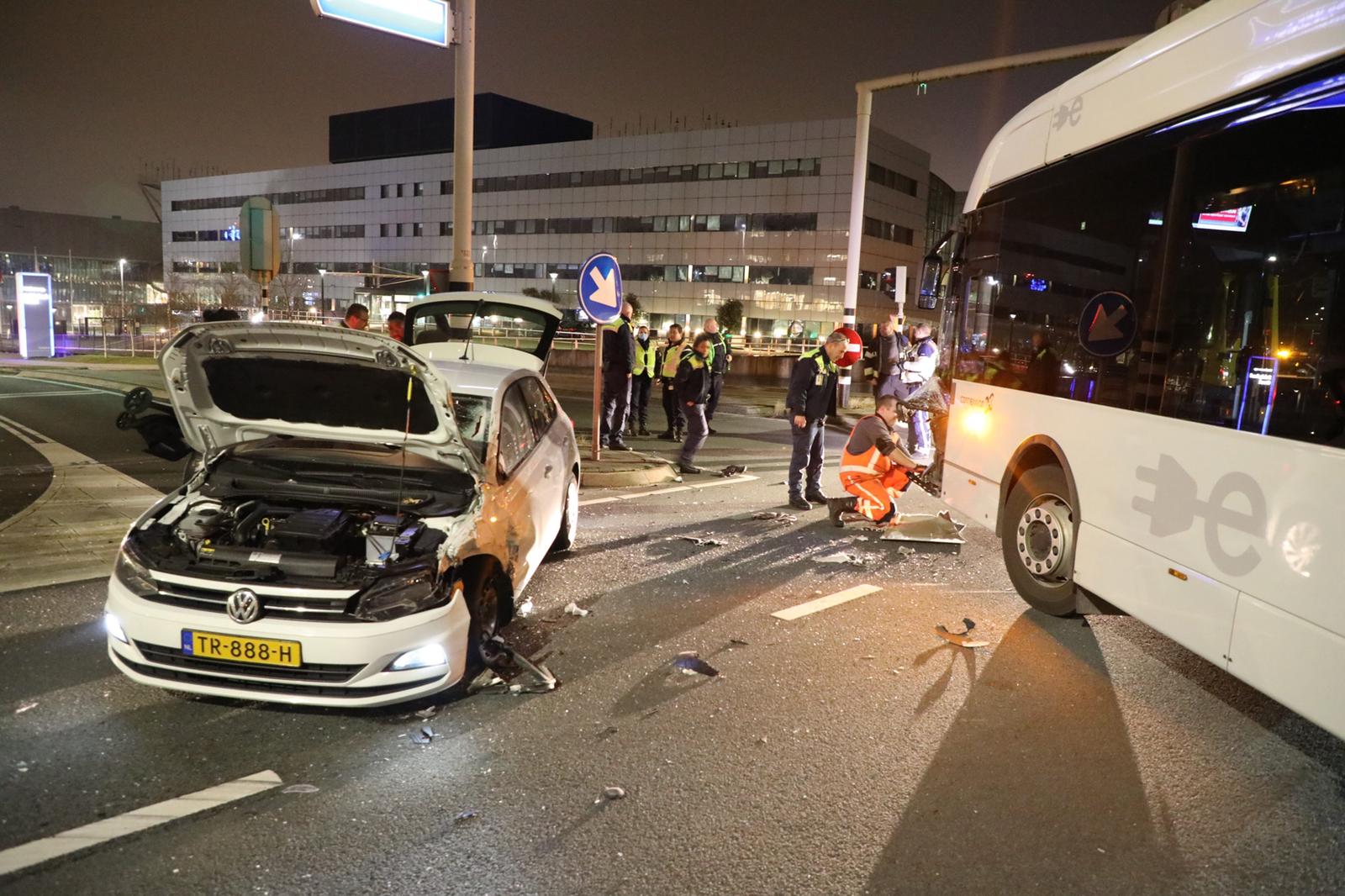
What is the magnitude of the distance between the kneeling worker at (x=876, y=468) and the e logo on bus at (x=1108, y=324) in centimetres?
299

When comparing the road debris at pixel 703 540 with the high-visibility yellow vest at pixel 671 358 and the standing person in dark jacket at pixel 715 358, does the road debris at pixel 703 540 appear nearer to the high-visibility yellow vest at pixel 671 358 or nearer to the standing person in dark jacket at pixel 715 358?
the standing person in dark jacket at pixel 715 358

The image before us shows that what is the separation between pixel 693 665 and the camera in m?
4.80

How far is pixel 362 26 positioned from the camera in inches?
398

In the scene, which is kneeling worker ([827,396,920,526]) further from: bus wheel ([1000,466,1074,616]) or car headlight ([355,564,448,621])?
car headlight ([355,564,448,621])

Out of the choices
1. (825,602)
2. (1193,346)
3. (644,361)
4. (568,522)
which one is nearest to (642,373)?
(644,361)

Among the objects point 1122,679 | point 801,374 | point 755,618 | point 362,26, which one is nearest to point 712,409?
point 801,374

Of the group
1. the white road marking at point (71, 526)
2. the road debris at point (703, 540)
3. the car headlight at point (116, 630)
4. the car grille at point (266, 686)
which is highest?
the car headlight at point (116, 630)

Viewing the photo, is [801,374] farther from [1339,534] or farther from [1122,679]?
[1339,534]

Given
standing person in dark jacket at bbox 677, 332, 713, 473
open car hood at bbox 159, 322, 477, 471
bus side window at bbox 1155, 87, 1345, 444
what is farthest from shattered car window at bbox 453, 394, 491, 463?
standing person in dark jacket at bbox 677, 332, 713, 473

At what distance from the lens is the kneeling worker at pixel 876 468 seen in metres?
8.16

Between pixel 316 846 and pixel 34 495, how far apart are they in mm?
7490

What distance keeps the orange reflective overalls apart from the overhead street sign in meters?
7.46

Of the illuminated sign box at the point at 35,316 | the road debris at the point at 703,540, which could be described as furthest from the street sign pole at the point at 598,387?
the illuminated sign box at the point at 35,316

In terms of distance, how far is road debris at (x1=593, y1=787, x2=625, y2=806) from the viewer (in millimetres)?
3354
